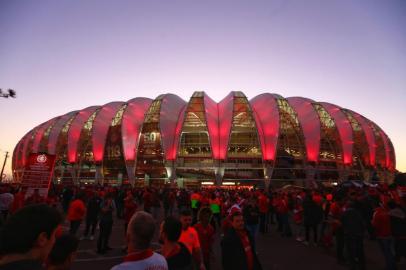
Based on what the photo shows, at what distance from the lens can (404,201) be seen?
9.35 metres

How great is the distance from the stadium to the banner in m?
32.4

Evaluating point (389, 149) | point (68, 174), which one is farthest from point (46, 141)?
point (389, 149)

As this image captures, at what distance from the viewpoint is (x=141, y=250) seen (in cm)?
239

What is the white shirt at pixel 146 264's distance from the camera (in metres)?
2.23

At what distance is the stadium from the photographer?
44.1 meters

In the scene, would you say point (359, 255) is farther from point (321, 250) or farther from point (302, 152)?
point (302, 152)

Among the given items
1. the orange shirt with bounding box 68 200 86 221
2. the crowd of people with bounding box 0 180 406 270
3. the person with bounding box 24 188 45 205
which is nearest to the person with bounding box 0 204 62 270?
the crowd of people with bounding box 0 180 406 270

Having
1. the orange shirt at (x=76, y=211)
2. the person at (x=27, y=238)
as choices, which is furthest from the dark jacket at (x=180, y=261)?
the orange shirt at (x=76, y=211)

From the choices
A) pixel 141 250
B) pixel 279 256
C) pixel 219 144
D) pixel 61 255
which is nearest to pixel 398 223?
pixel 279 256

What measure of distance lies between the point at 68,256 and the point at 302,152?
4524 centimetres

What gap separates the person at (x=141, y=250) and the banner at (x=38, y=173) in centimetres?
1035

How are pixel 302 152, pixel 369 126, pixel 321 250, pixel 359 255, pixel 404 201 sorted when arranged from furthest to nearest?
pixel 369 126 → pixel 302 152 → pixel 321 250 → pixel 404 201 → pixel 359 255

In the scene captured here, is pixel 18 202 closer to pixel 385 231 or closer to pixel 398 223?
pixel 385 231

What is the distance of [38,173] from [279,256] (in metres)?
9.49
